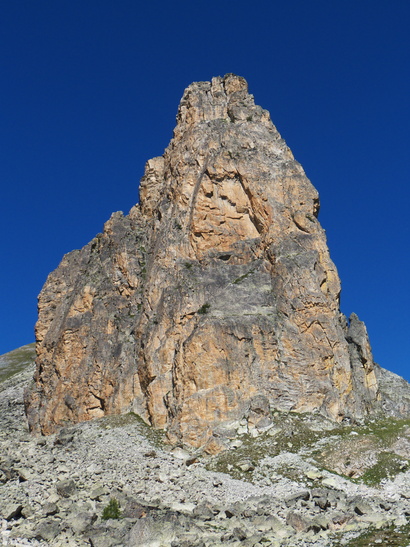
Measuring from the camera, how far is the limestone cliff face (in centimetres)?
6412

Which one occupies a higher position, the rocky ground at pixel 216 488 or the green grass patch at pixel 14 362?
the green grass patch at pixel 14 362

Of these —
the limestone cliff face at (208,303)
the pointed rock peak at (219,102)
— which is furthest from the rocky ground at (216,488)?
the pointed rock peak at (219,102)

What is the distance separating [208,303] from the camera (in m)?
71.1

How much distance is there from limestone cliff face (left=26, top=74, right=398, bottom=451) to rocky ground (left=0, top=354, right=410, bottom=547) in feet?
16.6

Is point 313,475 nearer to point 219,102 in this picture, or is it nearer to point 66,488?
point 66,488

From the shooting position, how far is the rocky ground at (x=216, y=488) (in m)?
35.7

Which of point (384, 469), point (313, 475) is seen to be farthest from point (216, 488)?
point (384, 469)

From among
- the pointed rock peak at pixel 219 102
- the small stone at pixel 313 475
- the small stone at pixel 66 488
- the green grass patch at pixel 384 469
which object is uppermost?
the pointed rock peak at pixel 219 102

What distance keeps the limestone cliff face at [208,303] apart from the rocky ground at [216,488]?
5045mm

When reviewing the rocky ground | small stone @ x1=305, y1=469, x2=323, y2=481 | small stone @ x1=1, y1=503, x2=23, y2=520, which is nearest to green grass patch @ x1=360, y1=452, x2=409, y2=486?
the rocky ground

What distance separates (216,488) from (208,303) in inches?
1138

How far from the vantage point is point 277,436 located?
55.7 metres

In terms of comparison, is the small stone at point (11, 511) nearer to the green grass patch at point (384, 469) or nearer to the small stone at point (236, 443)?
the small stone at point (236, 443)

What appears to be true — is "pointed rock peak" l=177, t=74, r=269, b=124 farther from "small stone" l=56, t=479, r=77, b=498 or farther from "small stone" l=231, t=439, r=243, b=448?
"small stone" l=56, t=479, r=77, b=498
